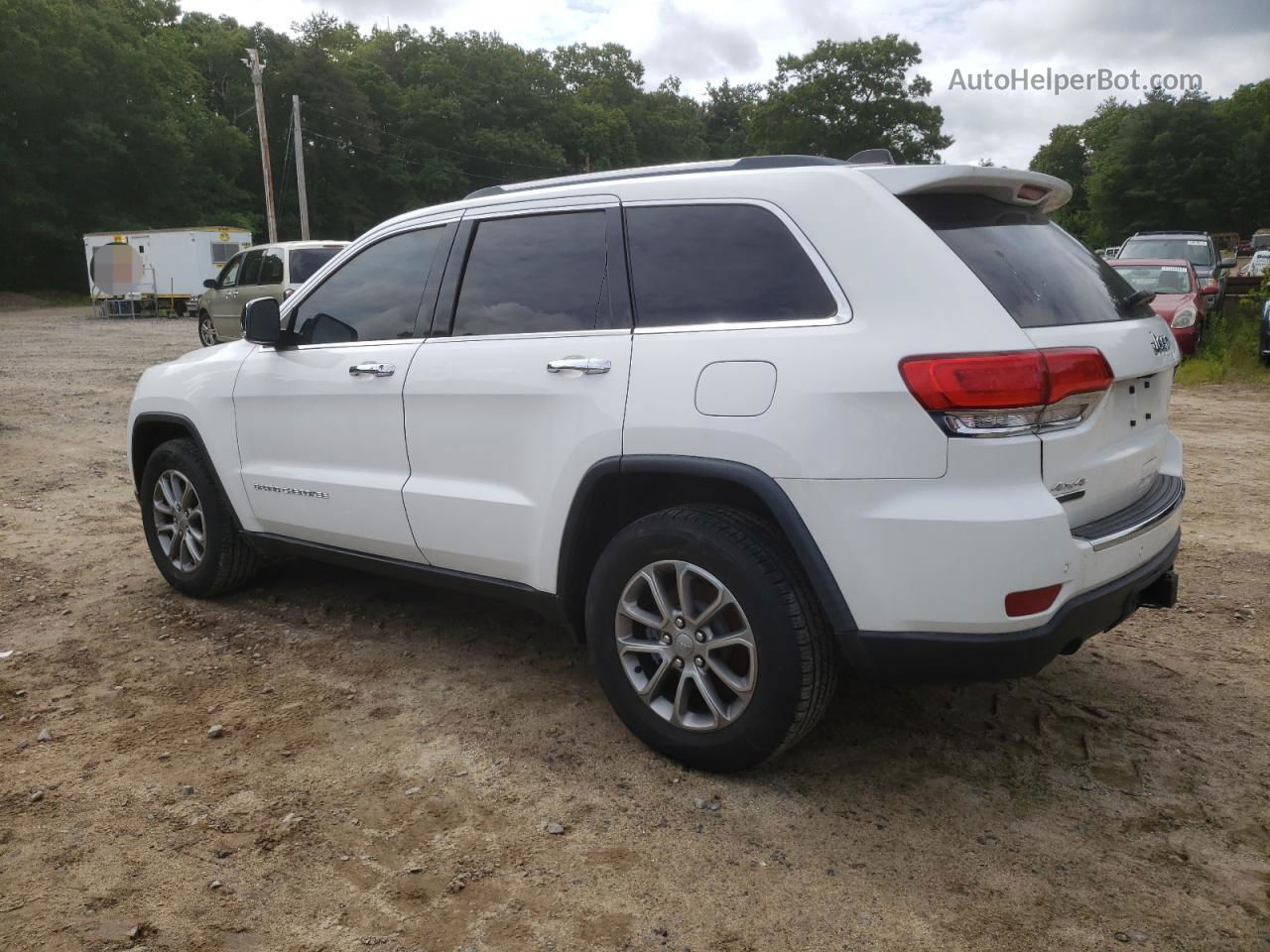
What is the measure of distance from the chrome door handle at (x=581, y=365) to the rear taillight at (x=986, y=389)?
97 cm

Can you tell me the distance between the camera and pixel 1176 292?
14297 mm

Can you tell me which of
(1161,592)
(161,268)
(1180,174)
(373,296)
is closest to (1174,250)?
(1161,592)

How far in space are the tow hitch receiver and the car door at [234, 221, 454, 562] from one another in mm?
2504

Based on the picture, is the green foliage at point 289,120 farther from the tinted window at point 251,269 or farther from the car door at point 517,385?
the car door at point 517,385

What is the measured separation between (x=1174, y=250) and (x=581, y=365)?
17517 millimetres

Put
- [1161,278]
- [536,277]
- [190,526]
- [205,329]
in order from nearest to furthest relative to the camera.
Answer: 1. [536,277]
2. [190,526]
3. [1161,278]
4. [205,329]

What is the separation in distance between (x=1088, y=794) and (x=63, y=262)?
49429 millimetres

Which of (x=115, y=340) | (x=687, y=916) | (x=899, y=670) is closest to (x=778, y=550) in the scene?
(x=899, y=670)

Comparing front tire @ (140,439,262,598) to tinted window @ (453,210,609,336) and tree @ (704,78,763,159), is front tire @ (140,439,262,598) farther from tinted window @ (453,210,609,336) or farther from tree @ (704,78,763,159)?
tree @ (704,78,763,159)

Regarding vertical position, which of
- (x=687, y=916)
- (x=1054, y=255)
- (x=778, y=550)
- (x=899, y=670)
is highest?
(x=1054, y=255)

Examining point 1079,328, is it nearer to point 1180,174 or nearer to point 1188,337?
point 1188,337

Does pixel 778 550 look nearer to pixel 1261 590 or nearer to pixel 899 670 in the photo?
pixel 899 670

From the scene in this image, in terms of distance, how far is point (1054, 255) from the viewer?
321cm

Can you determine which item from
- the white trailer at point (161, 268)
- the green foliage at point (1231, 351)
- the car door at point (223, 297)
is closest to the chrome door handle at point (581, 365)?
the green foliage at point (1231, 351)
